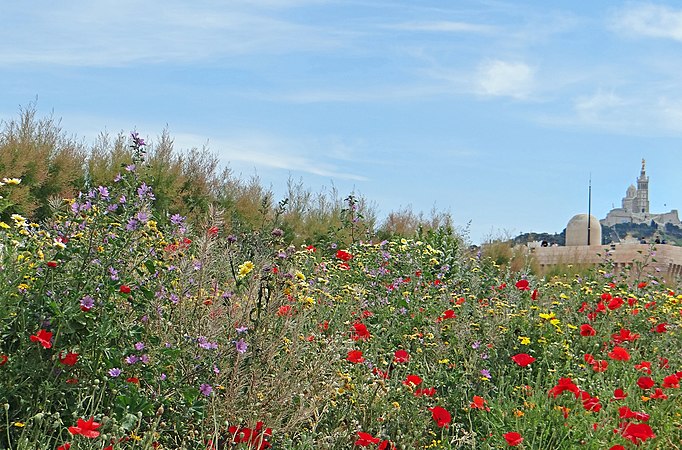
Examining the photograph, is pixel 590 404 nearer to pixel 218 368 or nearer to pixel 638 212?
pixel 218 368

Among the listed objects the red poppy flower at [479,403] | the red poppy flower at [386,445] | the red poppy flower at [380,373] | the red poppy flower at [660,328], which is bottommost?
the red poppy flower at [386,445]

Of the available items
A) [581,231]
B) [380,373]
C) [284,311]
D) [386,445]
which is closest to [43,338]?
[284,311]

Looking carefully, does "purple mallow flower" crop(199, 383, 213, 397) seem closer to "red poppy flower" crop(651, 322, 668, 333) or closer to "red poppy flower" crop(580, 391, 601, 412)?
"red poppy flower" crop(580, 391, 601, 412)

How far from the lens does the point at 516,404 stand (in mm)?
3865

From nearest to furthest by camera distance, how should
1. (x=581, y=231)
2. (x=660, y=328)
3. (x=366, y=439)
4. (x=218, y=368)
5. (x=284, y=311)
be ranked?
1. (x=366, y=439)
2. (x=218, y=368)
3. (x=284, y=311)
4. (x=660, y=328)
5. (x=581, y=231)


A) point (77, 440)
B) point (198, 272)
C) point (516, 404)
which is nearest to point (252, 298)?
point (198, 272)

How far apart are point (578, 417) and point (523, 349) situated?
3.23 ft

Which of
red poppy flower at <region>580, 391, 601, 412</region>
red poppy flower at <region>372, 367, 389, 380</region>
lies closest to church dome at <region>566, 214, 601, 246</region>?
red poppy flower at <region>372, 367, 389, 380</region>

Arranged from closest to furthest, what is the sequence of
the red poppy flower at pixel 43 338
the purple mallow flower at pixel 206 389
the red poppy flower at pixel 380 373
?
the red poppy flower at pixel 43 338 < the purple mallow flower at pixel 206 389 < the red poppy flower at pixel 380 373

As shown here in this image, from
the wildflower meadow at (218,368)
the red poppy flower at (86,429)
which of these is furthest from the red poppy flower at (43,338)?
the red poppy flower at (86,429)

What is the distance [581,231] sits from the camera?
3400cm

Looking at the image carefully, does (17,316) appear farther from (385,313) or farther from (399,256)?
(399,256)

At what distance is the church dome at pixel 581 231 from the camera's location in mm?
33750

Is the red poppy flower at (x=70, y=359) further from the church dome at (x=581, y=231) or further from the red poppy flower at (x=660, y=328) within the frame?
the church dome at (x=581, y=231)
